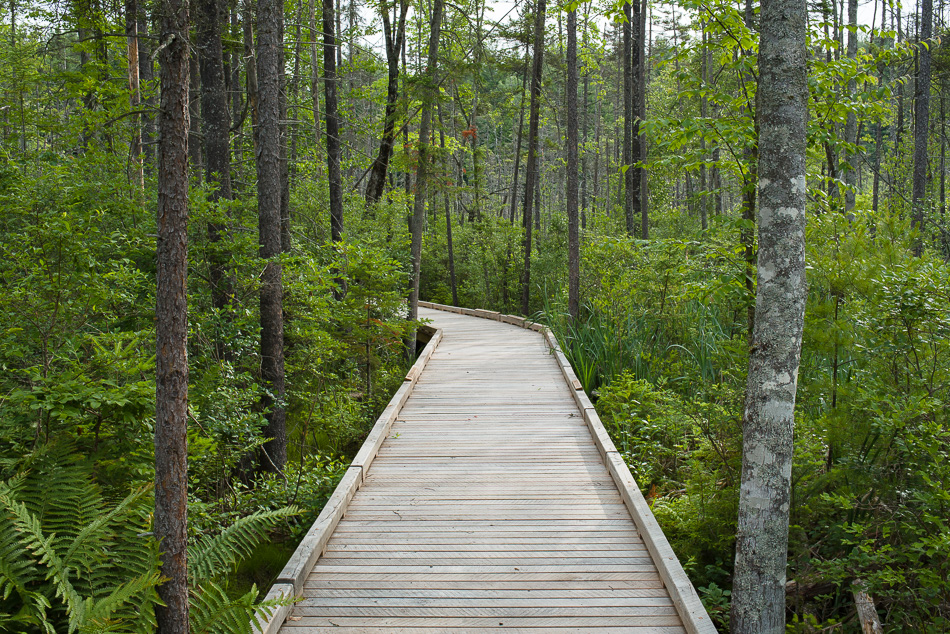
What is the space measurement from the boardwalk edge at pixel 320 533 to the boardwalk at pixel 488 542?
5cm

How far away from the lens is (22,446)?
3447mm

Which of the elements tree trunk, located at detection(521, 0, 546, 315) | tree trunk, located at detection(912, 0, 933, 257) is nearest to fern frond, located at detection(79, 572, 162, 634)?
tree trunk, located at detection(521, 0, 546, 315)

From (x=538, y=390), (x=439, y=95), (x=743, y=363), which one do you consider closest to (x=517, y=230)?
(x=439, y=95)

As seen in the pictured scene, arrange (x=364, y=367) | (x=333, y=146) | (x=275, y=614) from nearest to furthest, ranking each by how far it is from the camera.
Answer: (x=275, y=614) → (x=364, y=367) → (x=333, y=146)

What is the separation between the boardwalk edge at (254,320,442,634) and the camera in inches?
128

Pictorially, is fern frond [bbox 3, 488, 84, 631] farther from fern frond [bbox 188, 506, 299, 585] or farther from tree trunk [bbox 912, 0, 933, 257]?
tree trunk [bbox 912, 0, 933, 257]

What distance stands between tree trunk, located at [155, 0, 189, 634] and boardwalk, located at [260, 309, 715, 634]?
82 centimetres

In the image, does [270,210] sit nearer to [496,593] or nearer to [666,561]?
[496,593]

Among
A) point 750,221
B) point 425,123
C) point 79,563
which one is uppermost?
point 425,123

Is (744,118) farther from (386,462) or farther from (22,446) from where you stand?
(22,446)

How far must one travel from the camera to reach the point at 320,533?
399 centimetres

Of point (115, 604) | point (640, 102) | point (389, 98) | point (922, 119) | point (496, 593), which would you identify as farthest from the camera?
point (640, 102)

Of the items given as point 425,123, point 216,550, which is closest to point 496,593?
point 216,550

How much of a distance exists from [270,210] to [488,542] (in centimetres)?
397
